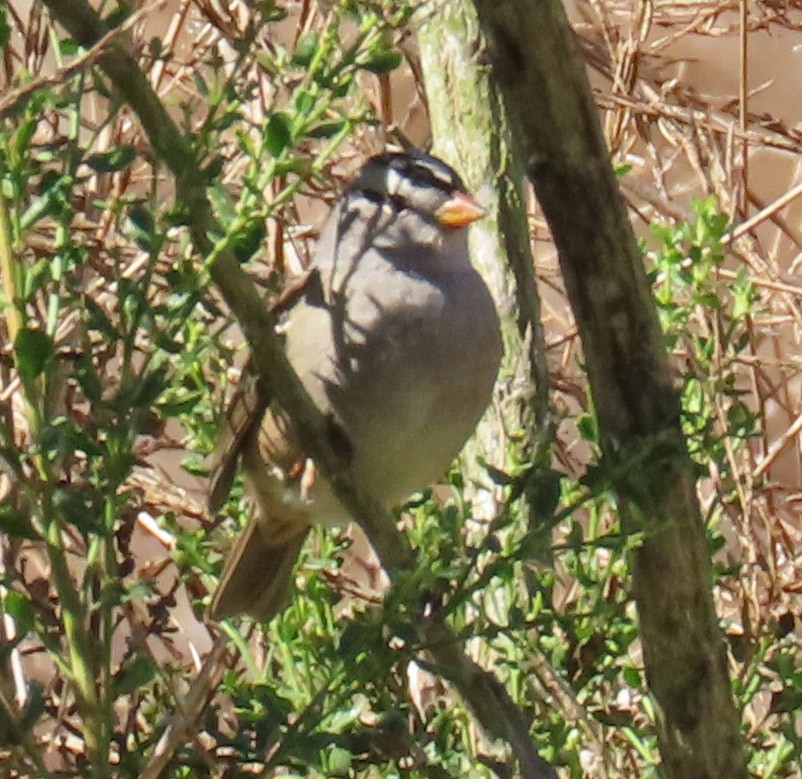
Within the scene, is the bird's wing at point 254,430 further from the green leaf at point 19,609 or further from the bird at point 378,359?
the green leaf at point 19,609

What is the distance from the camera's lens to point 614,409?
1.24 metres

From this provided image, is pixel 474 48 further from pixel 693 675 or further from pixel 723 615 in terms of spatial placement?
pixel 693 675

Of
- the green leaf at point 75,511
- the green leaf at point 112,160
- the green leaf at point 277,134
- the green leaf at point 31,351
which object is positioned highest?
the green leaf at point 277,134

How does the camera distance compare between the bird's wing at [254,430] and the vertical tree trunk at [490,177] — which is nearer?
the bird's wing at [254,430]

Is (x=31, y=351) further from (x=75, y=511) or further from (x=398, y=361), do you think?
(x=398, y=361)

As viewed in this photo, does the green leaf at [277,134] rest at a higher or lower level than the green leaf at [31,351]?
higher

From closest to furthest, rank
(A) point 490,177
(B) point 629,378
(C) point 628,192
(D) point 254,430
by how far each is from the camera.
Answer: (B) point 629,378
(D) point 254,430
(A) point 490,177
(C) point 628,192

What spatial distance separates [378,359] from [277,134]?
71cm

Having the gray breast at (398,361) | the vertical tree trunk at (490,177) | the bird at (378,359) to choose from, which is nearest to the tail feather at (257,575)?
the bird at (378,359)

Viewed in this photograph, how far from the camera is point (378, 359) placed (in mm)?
1761

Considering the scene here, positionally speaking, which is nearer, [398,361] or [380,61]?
[380,61]

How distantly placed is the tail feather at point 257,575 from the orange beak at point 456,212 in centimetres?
41

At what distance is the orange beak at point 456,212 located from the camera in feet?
6.11

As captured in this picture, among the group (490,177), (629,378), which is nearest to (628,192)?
(490,177)
